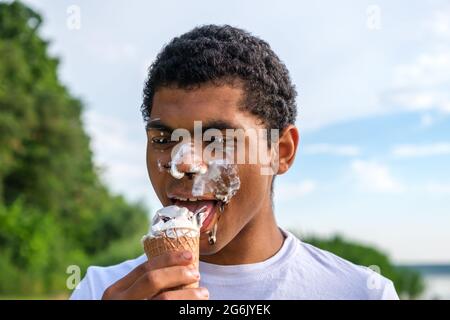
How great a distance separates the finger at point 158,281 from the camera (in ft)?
7.09

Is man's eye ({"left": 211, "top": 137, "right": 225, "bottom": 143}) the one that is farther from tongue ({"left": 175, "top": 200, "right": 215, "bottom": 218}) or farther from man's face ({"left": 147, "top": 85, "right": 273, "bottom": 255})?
tongue ({"left": 175, "top": 200, "right": 215, "bottom": 218})

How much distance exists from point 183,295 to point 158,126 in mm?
823

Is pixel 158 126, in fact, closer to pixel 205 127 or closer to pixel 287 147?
pixel 205 127

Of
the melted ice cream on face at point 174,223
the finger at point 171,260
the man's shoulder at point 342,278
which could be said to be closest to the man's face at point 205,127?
the melted ice cream on face at point 174,223

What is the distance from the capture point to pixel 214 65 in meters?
2.79

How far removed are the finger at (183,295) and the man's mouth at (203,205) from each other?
1.56ft

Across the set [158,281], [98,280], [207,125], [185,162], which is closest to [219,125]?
[207,125]

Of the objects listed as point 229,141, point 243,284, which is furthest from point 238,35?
point 243,284

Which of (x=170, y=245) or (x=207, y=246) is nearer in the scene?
(x=170, y=245)

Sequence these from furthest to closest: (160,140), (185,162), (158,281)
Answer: (160,140), (185,162), (158,281)

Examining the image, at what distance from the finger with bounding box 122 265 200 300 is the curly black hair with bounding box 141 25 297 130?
0.86 metres

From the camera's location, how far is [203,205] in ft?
9.04

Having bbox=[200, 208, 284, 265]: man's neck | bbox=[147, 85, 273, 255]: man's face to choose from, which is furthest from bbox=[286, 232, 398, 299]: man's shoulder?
bbox=[147, 85, 273, 255]: man's face
